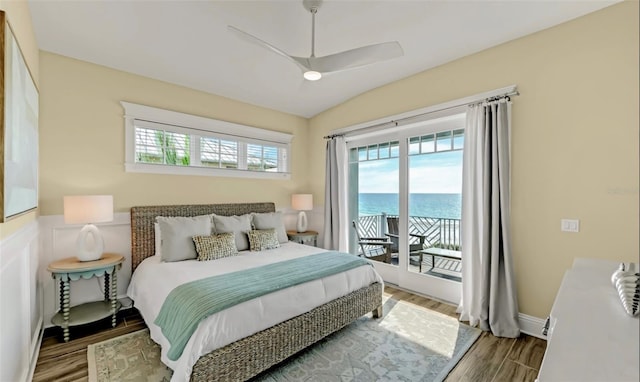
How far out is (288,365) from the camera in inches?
85.4

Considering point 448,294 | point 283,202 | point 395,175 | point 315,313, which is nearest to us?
point 315,313

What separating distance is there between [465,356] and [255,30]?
3.45 metres

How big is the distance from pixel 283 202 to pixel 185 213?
164 cm

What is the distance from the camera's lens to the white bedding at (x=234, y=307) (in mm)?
1729

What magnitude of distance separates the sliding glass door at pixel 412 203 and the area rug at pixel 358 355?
31.2 inches

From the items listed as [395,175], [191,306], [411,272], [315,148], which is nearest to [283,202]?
[315,148]

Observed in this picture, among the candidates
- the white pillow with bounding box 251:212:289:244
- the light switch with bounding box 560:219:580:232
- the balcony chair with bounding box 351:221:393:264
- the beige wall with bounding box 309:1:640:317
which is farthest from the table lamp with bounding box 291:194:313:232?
the light switch with bounding box 560:219:580:232

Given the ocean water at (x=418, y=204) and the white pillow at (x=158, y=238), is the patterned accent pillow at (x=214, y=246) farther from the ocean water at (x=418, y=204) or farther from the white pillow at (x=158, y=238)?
the ocean water at (x=418, y=204)

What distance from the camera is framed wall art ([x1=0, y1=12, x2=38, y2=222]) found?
137cm

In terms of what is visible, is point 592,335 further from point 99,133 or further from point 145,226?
point 99,133

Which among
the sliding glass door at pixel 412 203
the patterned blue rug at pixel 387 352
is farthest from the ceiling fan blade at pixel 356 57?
the patterned blue rug at pixel 387 352

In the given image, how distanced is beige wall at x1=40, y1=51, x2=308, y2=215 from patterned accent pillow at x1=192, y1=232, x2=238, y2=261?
35.5 inches

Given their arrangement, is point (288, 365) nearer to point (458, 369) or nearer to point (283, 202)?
point (458, 369)

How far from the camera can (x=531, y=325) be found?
258 cm
